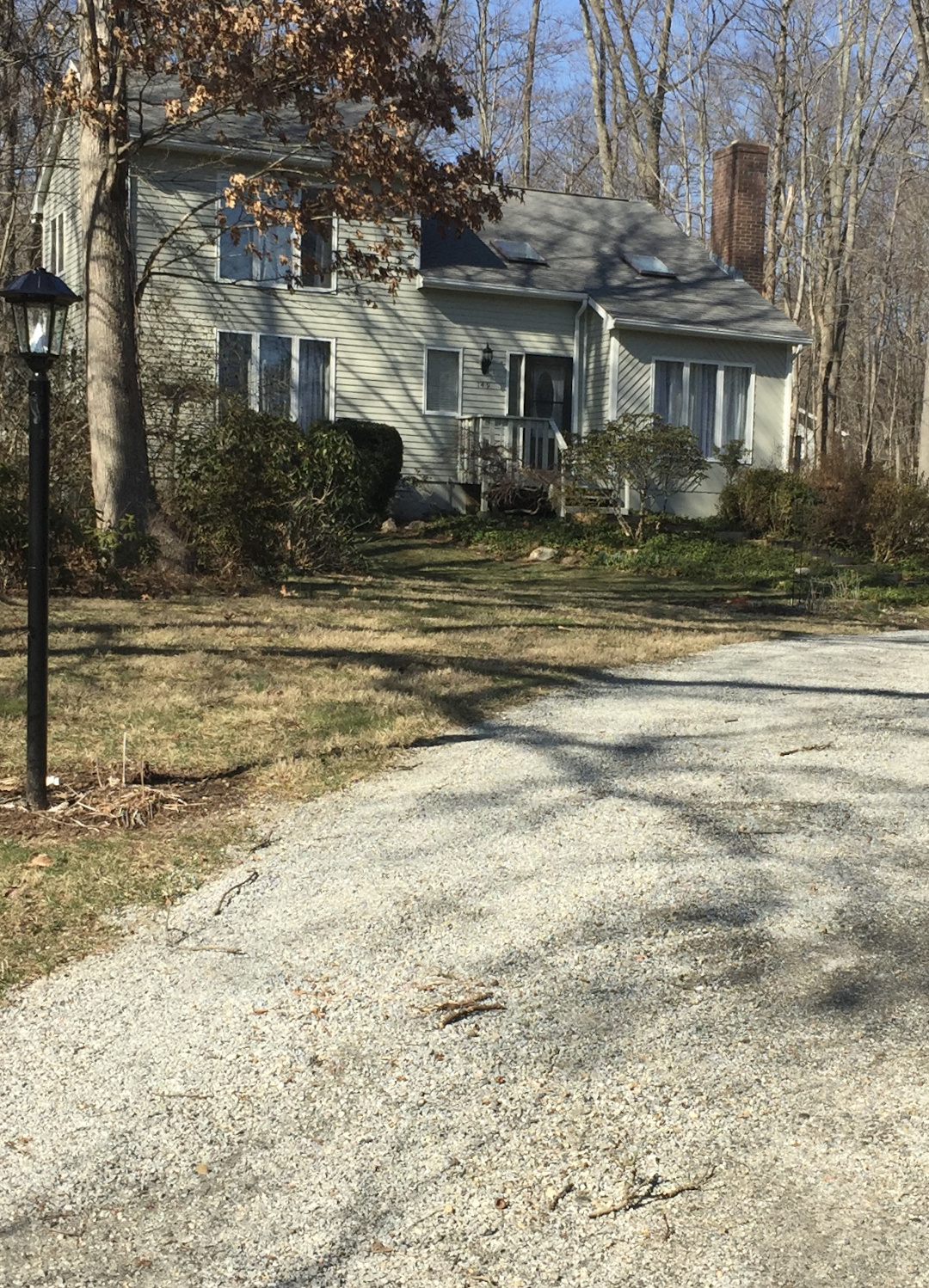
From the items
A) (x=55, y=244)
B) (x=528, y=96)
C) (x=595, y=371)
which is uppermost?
(x=528, y=96)

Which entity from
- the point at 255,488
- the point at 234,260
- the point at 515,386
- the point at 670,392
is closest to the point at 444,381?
the point at 515,386

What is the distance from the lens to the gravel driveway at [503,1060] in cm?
231

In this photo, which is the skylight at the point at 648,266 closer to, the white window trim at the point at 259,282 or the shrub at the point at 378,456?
the white window trim at the point at 259,282

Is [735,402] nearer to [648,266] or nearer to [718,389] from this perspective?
[718,389]

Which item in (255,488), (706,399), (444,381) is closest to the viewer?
(255,488)

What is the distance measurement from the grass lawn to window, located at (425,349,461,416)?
885cm

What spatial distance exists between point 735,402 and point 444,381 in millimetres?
5269

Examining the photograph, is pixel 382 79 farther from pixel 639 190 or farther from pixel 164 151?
pixel 639 190

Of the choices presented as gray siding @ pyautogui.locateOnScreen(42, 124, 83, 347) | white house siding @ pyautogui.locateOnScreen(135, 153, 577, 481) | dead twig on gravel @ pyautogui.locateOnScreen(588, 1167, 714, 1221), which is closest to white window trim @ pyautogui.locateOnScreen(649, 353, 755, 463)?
white house siding @ pyautogui.locateOnScreen(135, 153, 577, 481)

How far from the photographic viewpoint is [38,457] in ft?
15.6

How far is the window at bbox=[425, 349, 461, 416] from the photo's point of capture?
68.8ft

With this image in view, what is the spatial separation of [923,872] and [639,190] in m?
32.7

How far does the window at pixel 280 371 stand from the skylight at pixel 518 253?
392 centimetres

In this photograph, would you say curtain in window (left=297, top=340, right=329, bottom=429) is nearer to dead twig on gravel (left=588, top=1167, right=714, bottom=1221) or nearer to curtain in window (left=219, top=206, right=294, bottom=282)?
curtain in window (left=219, top=206, right=294, bottom=282)
